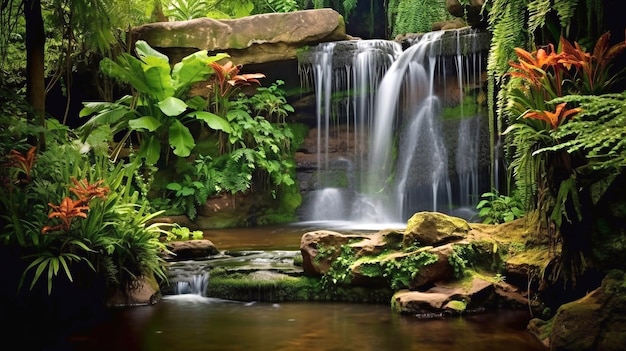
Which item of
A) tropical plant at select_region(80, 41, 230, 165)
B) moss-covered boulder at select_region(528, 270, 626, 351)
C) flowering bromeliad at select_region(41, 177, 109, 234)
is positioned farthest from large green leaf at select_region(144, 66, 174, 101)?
moss-covered boulder at select_region(528, 270, 626, 351)

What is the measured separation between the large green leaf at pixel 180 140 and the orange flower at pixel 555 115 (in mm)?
6767

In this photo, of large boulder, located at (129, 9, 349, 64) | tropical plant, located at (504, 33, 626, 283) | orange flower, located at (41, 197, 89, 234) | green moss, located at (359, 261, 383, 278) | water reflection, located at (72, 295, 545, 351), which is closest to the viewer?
tropical plant, located at (504, 33, 626, 283)

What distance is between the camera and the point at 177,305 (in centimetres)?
627

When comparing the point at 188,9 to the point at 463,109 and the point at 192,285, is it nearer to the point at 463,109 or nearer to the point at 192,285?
the point at 463,109

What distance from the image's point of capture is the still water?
4754mm

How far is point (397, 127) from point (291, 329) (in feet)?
25.5

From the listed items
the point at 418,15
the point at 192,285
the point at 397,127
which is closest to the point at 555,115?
the point at 192,285

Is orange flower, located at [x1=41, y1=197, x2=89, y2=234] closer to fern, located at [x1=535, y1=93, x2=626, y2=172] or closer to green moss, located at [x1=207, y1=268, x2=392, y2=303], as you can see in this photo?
green moss, located at [x1=207, y1=268, x2=392, y2=303]

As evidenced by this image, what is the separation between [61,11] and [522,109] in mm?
4823

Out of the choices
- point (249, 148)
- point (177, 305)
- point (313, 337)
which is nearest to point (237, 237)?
point (249, 148)

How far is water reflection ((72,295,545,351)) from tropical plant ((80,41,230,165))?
4.70 meters

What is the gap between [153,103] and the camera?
10.6m

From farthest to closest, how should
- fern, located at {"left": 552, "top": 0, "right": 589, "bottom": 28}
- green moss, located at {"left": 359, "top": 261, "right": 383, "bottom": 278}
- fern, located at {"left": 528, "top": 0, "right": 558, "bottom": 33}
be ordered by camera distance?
1. green moss, located at {"left": 359, "top": 261, "right": 383, "bottom": 278}
2. fern, located at {"left": 528, "top": 0, "right": 558, "bottom": 33}
3. fern, located at {"left": 552, "top": 0, "right": 589, "bottom": 28}

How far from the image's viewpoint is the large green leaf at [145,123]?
32.9 feet
